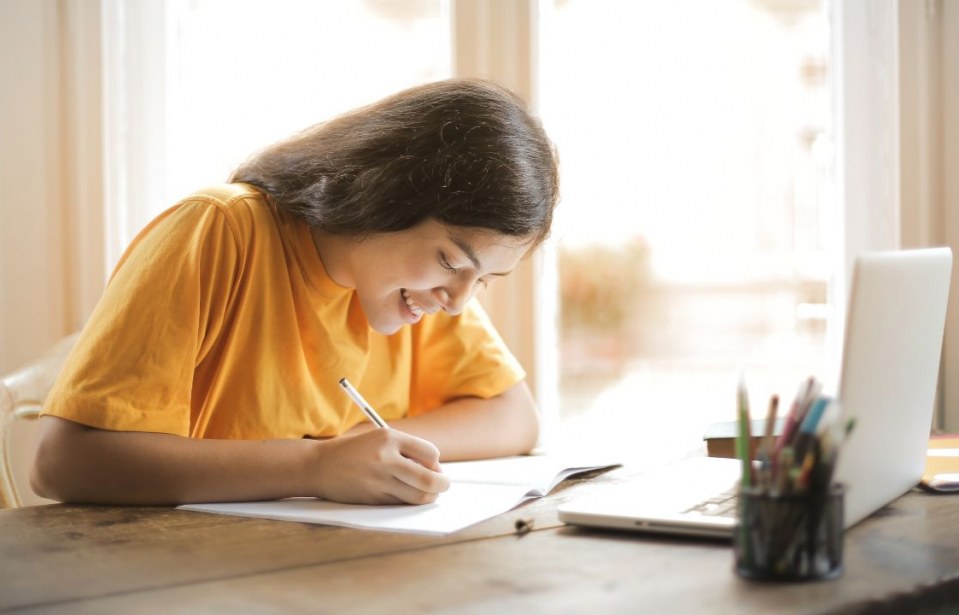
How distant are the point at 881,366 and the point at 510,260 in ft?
1.98

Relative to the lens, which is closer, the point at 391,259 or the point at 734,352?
the point at 391,259

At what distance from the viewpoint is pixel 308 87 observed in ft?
7.75

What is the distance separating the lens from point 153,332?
1301 mm

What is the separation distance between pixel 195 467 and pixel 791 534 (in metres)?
0.71

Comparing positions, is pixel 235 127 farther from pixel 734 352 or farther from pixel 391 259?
pixel 734 352

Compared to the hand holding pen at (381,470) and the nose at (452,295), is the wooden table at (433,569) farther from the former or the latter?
the nose at (452,295)

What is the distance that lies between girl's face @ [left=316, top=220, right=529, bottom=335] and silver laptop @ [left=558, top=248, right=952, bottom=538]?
0.37m

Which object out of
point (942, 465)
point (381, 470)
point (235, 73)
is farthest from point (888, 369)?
point (235, 73)

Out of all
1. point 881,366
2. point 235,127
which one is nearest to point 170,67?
point 235,127

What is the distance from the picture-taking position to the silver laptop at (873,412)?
0.93 meters

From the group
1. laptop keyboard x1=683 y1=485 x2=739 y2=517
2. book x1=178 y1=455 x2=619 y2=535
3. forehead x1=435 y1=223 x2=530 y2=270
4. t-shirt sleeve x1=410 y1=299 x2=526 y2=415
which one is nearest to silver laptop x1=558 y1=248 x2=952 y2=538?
laptop keyboard x1=683 y1=485 x2=739 y2=517

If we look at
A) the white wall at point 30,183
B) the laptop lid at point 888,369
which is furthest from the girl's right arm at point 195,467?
the white wall at point 30,183

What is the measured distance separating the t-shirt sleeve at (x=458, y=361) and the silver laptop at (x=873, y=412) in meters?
0.50

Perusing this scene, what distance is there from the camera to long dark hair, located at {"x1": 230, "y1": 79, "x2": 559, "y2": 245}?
1396mm
